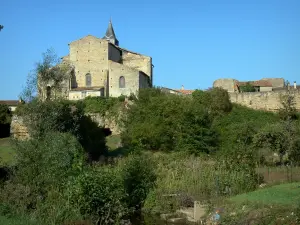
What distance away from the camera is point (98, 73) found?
48.7 m

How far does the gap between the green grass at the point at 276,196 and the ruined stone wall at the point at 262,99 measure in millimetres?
26123

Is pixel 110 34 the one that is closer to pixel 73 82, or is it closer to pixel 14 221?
pixel 73 82

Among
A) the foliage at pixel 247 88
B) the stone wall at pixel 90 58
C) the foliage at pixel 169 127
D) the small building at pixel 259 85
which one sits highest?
the stone wall at pixel 90 58

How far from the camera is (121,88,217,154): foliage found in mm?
30469

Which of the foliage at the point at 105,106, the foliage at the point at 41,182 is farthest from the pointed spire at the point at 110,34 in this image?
the foliage at the point at 41,182

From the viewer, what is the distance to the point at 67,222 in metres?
9.75

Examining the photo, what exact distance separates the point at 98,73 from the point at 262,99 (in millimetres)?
19442

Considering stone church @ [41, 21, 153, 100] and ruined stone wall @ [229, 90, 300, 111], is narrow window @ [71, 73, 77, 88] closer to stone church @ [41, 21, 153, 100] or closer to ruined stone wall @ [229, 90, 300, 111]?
stone church @ [41, 21, 153, 100]

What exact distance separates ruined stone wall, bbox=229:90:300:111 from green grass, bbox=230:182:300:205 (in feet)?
85.7

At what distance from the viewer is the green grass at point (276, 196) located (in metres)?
12.6

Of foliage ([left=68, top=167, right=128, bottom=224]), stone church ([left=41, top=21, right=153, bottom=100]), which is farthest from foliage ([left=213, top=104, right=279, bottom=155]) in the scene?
foliage ([left=68, top=167, right=128, bottom=224])

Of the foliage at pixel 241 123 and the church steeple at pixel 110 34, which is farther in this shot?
the church steeple at pixel 110 34

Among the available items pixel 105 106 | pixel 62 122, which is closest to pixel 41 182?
pixel 62 122

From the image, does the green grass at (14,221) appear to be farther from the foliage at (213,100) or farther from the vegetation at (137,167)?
the foliage at (213,100)
